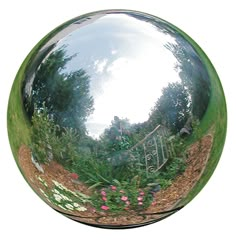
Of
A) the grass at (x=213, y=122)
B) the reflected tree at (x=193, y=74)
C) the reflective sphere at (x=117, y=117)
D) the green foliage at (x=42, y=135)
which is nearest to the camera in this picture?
the reflective sphere at (x=117, y=117)

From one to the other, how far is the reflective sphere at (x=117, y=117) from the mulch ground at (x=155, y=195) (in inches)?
0.5

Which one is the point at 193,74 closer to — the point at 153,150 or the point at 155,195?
the point at 153,150

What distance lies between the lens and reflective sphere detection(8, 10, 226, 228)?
6.89 meters

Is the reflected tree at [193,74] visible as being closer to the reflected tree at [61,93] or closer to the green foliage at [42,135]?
the reflected tree at [61,93]

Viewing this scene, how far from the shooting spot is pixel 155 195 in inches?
287

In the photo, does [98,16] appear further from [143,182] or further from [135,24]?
[143,182]

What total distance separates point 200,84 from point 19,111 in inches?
77.9

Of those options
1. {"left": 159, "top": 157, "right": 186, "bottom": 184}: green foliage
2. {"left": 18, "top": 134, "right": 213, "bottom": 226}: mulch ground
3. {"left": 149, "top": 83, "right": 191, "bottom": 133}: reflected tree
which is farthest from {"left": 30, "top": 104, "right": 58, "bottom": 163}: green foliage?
{"left": 159, "top": 157, "right": 186, "bottom": 184}: green foliage

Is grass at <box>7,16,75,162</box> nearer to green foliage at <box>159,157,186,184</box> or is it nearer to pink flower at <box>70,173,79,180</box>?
pink flower at <box>70,173,79,180</box>

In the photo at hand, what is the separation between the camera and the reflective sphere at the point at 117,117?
689 cm

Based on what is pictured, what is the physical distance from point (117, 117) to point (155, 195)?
1.03 meters

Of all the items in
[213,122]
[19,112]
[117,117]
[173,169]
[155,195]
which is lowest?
[155,195]

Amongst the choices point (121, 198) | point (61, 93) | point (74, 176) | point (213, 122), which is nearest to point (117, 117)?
point (61, 93)

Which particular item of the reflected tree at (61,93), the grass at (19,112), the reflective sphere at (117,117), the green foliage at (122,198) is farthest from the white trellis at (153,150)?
the grass at (19,112)
